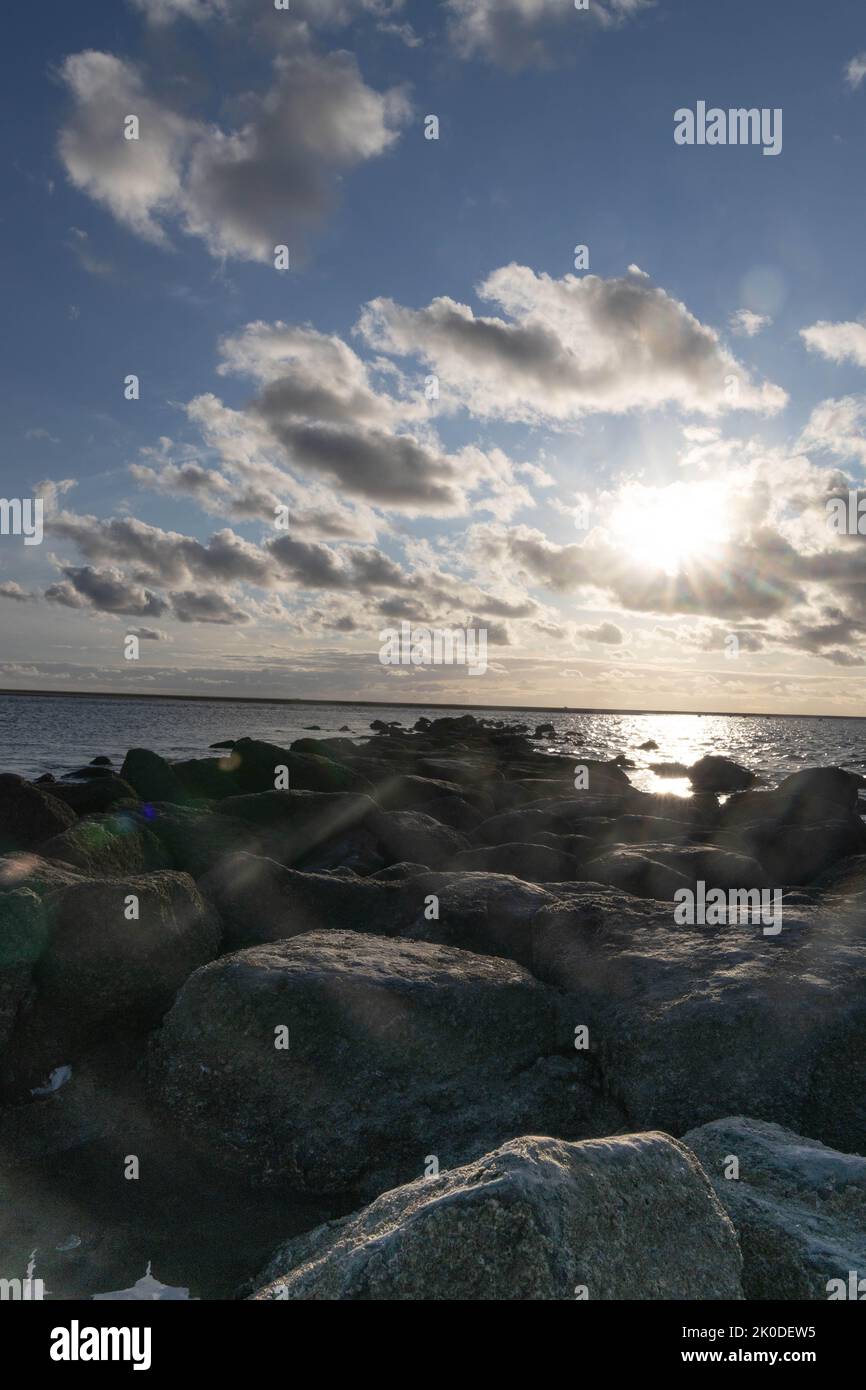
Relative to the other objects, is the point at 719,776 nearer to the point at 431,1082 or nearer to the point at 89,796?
the point at 89,796

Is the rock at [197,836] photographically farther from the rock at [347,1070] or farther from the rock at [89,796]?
the rock at [347,1070]

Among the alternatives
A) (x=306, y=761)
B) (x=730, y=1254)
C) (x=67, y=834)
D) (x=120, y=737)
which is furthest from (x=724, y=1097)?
(x=120, y=737)

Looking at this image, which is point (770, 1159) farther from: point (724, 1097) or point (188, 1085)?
point (188, 1085)

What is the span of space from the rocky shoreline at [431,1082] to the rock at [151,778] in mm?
10088

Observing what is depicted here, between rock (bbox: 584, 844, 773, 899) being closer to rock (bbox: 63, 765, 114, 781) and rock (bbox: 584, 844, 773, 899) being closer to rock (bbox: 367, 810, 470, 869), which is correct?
rock (bbox: 367, 810, 470, 869)

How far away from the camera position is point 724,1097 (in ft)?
16.9

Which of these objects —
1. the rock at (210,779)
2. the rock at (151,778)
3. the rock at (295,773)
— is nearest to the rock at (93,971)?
the rock at (151,778)

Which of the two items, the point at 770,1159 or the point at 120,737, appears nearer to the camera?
the point at 770,1159

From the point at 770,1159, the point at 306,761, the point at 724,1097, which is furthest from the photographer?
the point at 306,761

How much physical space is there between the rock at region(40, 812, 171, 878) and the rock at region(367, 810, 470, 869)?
12.5 feet
